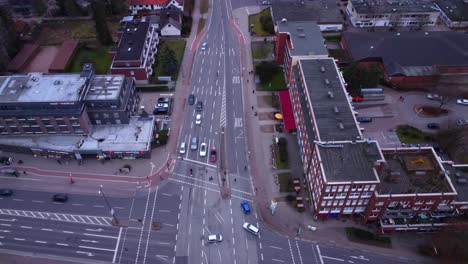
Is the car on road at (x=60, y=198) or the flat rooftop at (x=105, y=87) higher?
the flat rooftop at (x=105, y=87)

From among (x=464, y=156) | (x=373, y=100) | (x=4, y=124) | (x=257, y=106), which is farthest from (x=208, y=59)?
(x=464, y=156)

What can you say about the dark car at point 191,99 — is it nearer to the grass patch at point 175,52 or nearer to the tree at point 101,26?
the grass patch at point 175,52

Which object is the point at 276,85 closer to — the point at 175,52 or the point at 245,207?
the point at 175,52

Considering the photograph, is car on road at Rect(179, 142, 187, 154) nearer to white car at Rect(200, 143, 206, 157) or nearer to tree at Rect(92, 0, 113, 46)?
white car at Rect(200, 143, 206, 157)

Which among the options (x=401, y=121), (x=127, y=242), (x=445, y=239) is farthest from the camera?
(x=401, y=121)

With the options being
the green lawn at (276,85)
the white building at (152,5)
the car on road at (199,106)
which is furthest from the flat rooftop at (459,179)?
the white building at (152,5)

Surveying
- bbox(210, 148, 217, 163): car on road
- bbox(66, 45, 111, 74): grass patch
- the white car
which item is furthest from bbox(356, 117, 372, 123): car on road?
bbox(66, 45, 111, 74): grass patch

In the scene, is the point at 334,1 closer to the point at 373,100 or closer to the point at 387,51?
the point at 387,51
